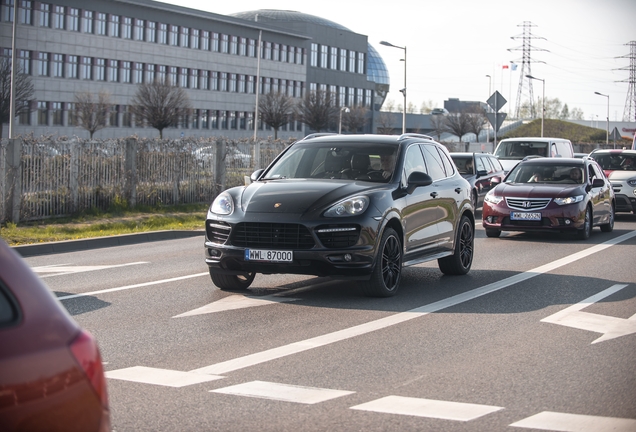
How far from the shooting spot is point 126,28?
77.4 meters

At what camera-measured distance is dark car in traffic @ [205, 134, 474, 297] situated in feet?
30.7

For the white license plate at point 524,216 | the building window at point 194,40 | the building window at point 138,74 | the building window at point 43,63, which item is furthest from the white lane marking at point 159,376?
the building window at point 194,40

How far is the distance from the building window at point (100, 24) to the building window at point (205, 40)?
42.7 ft

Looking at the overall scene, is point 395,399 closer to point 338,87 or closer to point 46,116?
point 46,116

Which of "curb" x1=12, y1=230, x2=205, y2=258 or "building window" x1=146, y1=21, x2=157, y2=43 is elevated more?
"building window" x1=146, y1=21, x2=157, y2=43

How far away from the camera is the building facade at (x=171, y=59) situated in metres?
Result: 69.8

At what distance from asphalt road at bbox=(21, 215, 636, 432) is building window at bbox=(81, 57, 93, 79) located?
63.5m

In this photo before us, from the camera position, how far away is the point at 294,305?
9.42 metres

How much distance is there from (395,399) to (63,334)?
10.6 feet

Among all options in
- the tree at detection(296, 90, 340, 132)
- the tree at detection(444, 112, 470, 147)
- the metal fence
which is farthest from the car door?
the tree at detection(444, 112, 470, 147)

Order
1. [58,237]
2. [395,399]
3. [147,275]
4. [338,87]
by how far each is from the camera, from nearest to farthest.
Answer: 1. [395,399]
2. [147,275]
3. [58,237]
4. [338,87]

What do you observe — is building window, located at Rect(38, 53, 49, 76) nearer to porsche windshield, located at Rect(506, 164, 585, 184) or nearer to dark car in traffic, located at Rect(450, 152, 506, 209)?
dark car in traffic, located at Rect(450, 152, 506, 209)

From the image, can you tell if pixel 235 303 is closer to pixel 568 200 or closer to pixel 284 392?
pixel 284 392

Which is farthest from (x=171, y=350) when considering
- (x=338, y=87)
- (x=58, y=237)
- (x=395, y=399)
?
(x=338, y=87)
